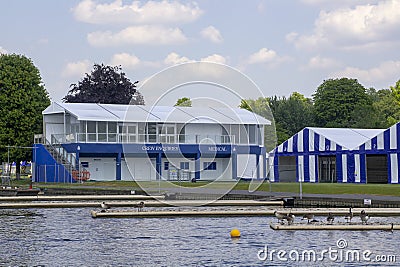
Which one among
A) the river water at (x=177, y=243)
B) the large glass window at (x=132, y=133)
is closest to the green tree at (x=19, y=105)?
the large glass window at (x=132, y=133)

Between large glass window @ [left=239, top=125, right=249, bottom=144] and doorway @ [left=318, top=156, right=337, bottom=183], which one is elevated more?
large glass window @ [left=239, top=125, right=249, bottom=144]

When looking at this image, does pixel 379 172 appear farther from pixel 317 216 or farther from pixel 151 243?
pixel 151 243

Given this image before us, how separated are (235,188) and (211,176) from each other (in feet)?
91.2

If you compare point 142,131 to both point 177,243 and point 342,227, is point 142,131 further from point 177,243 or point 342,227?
point 177,243

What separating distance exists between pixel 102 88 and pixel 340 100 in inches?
1578

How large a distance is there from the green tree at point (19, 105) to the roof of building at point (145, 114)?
3.55 m

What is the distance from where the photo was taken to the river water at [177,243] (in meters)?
26.9

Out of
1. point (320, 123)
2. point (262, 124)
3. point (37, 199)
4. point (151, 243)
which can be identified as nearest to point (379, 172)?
point (262, 124)

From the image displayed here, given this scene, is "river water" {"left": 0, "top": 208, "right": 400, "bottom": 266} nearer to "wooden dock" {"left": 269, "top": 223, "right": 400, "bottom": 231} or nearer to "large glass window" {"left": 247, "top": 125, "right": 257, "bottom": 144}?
"wooden dock" {"left": 269, "top": 223, "right": 400, "bottom": 231}

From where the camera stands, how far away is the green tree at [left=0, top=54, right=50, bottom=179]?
87750 millimetres

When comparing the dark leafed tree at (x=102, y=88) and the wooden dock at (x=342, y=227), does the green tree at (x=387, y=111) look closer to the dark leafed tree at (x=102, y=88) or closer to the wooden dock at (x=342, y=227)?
the dark leafed tree at (x=102, y=88)

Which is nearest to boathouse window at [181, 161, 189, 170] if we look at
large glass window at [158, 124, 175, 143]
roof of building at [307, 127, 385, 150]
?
large glass window at [158, 124, 175, 143]

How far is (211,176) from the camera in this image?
3430 inches

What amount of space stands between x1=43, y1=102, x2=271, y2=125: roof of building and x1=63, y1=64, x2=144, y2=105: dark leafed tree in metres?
22.2
